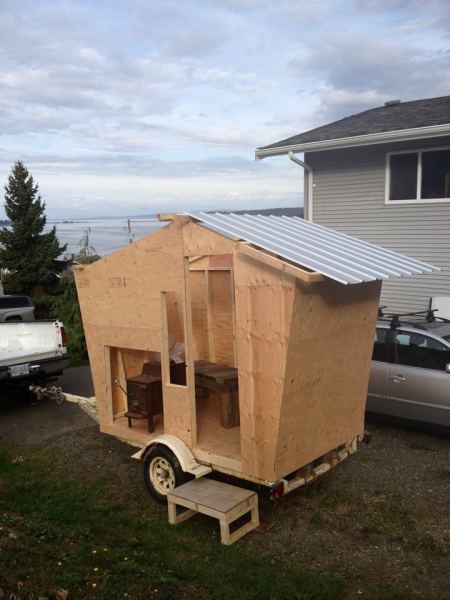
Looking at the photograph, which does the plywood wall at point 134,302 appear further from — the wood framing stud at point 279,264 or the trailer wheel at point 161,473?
the wood framing stud at point 279,264

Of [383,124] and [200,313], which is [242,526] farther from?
[383,124]

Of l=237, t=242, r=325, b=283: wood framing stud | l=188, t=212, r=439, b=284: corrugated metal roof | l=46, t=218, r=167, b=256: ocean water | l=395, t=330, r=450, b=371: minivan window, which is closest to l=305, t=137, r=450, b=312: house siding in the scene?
l=46, t=218, r=167, b=256: ocean water

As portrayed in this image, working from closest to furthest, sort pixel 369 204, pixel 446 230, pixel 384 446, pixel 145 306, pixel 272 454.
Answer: pixel 272 454 < pixel 145 306 < pixel 384 446 < pixel 446 230 < pixel 369 204

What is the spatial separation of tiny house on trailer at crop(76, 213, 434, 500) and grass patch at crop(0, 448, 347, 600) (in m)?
0.57

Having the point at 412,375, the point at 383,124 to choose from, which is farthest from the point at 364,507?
the point at 383,124

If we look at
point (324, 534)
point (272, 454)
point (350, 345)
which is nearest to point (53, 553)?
point (272, 454)

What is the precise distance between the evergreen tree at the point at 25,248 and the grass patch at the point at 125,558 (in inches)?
562

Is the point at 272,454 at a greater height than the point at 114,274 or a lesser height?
lesser

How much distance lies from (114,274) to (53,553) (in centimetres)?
282

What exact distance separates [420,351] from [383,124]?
20.4 feet

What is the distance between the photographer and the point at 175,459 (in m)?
5.70

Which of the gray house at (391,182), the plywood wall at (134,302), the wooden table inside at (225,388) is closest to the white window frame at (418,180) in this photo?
the gray house at (391,182)

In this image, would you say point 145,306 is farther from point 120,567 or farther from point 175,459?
point 120,567

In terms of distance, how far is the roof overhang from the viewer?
34.7 feet
